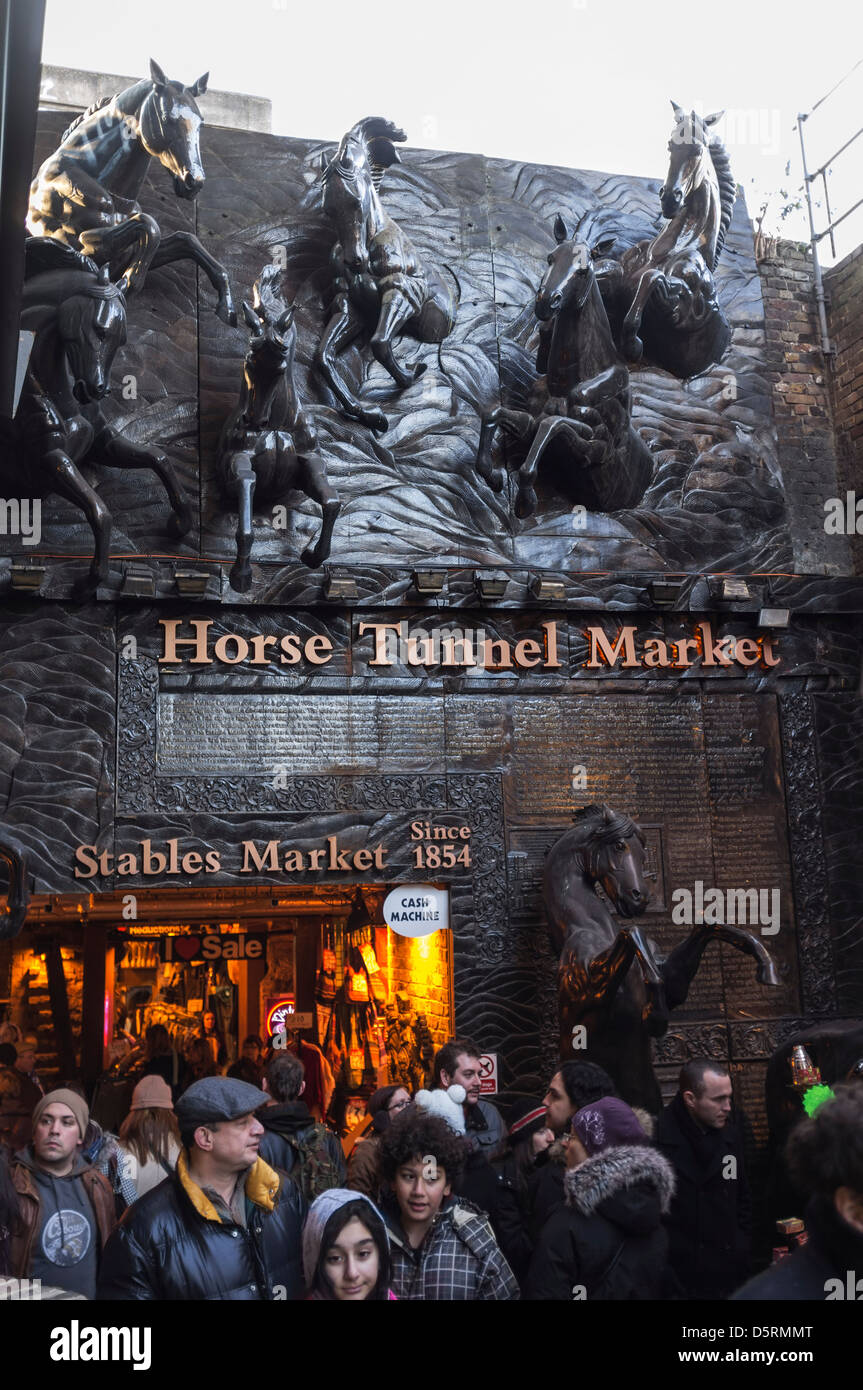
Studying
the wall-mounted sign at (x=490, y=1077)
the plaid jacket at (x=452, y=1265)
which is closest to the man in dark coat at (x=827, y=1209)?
the plaid jacket at (x=452, y=1265)

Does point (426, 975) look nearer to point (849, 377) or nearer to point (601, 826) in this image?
point (601, 826)

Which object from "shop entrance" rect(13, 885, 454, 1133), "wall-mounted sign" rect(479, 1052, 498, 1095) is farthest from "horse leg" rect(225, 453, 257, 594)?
"wall-mounted sign" rect(479, 1052, 498, 1095)

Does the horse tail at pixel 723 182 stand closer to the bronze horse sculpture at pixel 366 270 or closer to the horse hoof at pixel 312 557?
the bronze horse sculpture at pixel 366 270

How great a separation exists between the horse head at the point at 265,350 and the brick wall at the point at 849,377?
529 cm

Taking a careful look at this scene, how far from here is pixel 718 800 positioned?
33.2ft

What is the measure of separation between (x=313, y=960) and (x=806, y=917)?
483 centimetres

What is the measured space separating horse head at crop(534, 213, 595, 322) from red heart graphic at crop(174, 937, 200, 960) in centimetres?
710

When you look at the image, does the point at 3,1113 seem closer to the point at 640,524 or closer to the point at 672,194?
the point at 640,524

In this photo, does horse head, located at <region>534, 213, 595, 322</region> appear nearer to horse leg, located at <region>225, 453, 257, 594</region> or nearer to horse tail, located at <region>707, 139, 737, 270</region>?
horse tail, located at <region>707, 139, 737, 270</region>

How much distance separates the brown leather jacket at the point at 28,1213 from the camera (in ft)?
14.8

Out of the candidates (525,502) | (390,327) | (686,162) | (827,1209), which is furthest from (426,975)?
(686,162)

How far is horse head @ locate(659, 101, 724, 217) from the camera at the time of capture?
10.7m

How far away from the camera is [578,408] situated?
408 inches

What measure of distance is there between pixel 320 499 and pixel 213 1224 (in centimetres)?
641
